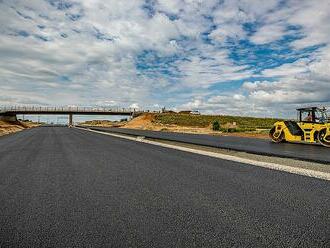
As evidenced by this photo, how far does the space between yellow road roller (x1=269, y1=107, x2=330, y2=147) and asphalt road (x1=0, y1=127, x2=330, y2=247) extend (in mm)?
13199

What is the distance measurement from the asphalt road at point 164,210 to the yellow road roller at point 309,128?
13.2 meters

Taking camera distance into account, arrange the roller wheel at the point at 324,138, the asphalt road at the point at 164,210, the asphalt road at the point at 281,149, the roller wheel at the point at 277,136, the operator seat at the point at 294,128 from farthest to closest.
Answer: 1. the roller wheel at the point at 277,136
2. the operator seat at the point at 294,128
3. the roller wheel at the point at 324,138
4. the asphalt road at the point at 281,149
5. the asphalt road at the point at 164,210

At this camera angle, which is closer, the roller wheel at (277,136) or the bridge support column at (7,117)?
the roller wheel at (277,136)

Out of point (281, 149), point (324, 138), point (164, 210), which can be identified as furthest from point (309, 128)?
point (164, 210)

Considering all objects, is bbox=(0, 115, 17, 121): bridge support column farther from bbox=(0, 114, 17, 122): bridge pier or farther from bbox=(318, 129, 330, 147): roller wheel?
bbox=(318, 129, 330, 147): roller wheel

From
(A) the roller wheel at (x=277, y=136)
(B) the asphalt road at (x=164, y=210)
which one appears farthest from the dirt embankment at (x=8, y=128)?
(B) the asphalt road at (x=164, y=210)

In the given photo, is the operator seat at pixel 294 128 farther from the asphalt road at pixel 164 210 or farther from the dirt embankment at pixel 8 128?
the dirt embankment at pixel 8 128

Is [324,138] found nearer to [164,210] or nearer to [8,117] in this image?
[164,210]

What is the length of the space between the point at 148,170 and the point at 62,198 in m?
3.89

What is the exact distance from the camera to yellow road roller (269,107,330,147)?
19562 mm

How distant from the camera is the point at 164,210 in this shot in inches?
197

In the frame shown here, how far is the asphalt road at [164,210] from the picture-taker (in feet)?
12.3

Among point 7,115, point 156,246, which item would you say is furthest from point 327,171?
point 7,115

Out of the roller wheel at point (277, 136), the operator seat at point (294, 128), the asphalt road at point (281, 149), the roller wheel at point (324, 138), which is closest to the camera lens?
the asphalt road at point (281, 149)
